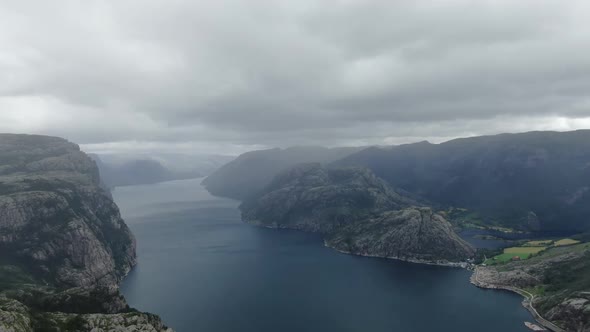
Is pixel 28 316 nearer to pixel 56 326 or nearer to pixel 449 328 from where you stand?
pixel 56 326

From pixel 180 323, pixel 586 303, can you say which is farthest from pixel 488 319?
pixel 180 323

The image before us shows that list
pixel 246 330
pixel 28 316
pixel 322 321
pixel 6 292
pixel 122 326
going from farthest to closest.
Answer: pixel 322 321, pixel 246 330, pixel 6 292, pixel 122 326, pixel 28 316

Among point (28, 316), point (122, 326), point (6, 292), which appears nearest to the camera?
point (28, 316)

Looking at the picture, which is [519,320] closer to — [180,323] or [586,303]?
[586,303]

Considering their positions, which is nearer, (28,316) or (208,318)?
(28,316)

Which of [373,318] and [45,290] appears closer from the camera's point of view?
[45,290]

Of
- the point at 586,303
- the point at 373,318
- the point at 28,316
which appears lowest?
the point at 373,318

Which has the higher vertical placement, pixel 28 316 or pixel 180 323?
pixel 28 316

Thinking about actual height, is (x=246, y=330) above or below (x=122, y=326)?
below

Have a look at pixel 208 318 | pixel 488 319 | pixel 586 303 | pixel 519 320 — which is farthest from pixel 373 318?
pixel 586 303
